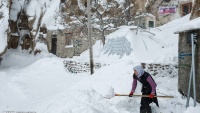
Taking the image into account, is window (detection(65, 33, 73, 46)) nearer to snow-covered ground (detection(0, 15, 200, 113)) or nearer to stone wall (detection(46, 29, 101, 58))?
stone wall (detection(46, 29, 101, 58))

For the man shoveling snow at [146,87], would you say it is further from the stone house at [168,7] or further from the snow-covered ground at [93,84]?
the stone house at [168,7]

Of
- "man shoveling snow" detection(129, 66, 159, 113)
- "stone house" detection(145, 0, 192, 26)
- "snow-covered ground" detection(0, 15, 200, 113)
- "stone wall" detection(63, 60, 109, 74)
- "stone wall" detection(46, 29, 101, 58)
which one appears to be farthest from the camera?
"stone wall" detection(46, 29, 101, 58)

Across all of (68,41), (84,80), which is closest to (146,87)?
(84,80)

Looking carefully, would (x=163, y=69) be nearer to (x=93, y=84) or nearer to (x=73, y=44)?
(x=93, y=84)

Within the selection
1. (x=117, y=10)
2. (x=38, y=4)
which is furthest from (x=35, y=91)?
(x=38, y=4)

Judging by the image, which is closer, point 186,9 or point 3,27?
point 3,27

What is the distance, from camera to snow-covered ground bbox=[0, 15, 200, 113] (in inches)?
253

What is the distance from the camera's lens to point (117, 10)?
21469 millimetres

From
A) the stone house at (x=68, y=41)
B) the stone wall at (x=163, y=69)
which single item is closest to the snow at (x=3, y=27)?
the stone house at (x=68, y=41)

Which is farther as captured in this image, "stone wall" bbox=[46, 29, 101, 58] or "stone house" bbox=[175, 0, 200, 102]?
"stone wall" bbox=[46, 29, 101, 58]

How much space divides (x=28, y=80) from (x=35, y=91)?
6.83 feet

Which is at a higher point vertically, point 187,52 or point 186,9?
point 186,9

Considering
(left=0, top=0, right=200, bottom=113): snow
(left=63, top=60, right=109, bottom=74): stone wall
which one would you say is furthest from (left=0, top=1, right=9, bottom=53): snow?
(left=63, top=60, right=109, bottom=74): stone wall

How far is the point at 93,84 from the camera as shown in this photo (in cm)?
889
